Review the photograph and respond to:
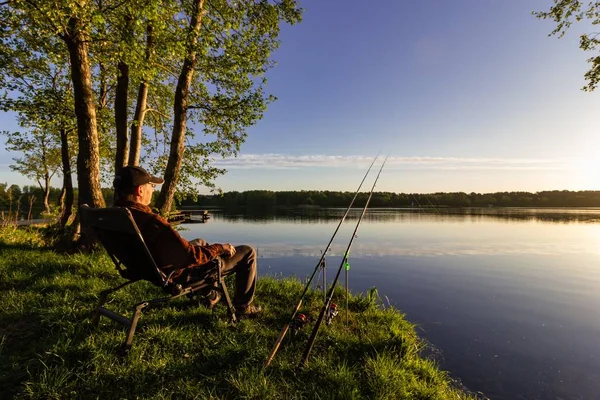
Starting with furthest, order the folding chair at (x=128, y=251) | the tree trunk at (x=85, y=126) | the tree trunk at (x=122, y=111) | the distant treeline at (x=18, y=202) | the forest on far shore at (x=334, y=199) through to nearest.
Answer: the forest on far shore at (x=334, y=199) → the distant treeline at (x=18, y=202) → the tree trunk at (x=122, y=111) → the tree trunk at (x=85, y=126) → the folding chair at (x=128, y=251)

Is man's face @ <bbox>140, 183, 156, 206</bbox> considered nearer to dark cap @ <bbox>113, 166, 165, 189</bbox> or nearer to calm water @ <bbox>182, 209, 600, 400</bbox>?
dark cap @ <bbox>113, 166, 165, 189</bbox>

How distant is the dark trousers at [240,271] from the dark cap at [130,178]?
1.00 meters

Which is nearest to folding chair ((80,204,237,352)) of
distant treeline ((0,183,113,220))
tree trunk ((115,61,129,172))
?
tree trunk ((115,61,129,172))

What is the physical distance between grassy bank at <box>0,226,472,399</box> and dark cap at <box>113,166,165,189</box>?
1.66 meters

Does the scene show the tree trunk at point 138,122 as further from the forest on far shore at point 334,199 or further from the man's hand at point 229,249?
the forest on far shore at point 334,199

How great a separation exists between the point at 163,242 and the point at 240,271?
127 cm

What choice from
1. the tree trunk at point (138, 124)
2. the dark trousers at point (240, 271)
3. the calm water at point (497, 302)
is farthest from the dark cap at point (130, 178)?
the tree trunk at point (138, 124)

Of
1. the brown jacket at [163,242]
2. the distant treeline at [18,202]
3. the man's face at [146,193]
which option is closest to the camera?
the brown jacket at [163,242]

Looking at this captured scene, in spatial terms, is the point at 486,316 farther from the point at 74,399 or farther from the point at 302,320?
the point at 74,399

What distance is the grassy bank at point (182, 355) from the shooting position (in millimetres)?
2756

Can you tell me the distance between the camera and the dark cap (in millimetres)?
3344

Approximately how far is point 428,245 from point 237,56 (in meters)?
15.8

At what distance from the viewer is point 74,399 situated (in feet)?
8.34

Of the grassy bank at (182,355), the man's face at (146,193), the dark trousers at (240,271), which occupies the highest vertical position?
the man's face at (146,193)
